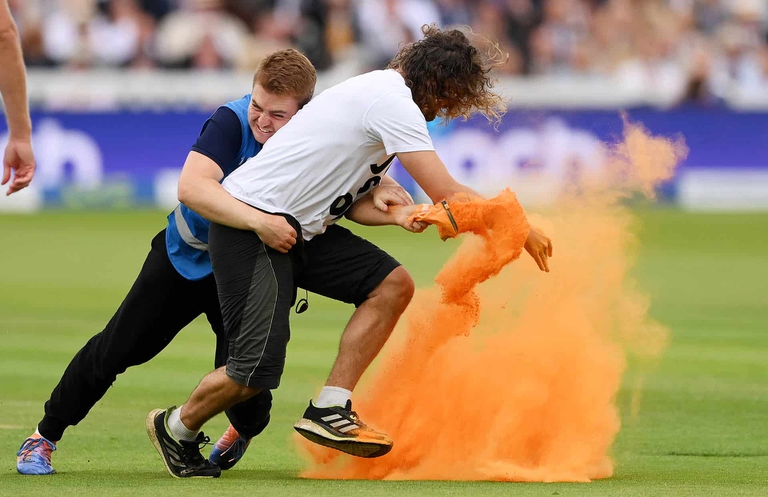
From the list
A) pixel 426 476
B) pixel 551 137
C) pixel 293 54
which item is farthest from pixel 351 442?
pixel 551 137

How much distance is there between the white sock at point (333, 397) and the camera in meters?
6.45

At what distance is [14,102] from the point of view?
5625 mm

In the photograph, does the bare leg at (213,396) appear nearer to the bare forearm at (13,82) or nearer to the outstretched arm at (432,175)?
the outstretched arm at (432,175)

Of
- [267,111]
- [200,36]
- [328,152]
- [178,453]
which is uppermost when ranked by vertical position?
[200,36]

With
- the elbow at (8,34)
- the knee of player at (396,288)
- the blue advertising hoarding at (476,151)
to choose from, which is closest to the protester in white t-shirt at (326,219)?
the knee of player at (396,288)

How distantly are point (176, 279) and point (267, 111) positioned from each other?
98 centimetres

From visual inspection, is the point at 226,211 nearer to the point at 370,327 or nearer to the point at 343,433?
the point at 370,327

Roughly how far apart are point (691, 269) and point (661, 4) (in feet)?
40.2

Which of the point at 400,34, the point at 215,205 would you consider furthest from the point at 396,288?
the point at 400,34

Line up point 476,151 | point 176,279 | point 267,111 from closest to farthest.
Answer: point 267,111, point 176,279, point 476,151

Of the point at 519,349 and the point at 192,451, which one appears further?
the point at 519,349

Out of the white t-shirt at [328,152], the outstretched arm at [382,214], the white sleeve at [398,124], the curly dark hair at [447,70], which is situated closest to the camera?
the white sleeve at [398,124]

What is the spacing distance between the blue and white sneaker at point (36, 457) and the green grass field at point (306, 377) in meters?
0.09

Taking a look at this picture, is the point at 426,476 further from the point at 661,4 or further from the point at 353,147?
the point at 661,4
